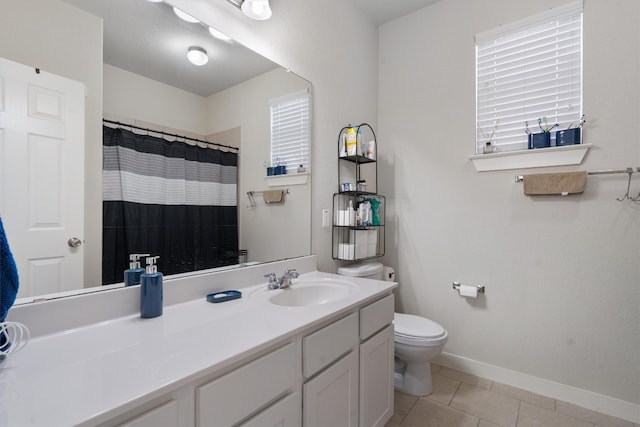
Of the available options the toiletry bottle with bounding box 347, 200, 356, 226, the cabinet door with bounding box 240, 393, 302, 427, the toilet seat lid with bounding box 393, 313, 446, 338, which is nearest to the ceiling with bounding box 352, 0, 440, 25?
the toiletry bottle with bounding box 347, 200, 356, 226

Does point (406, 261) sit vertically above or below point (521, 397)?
above

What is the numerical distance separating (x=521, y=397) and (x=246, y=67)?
2.61 m

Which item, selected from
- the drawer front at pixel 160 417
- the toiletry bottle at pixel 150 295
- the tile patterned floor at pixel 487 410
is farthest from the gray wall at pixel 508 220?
the drawer front at pixel 160 417

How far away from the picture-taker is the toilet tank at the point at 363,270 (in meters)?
2.14

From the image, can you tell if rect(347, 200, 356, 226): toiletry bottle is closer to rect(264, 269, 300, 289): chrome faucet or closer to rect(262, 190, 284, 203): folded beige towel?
rect(262, 190, 284, 203): folded beige towel

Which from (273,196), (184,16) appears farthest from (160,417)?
(184,16)

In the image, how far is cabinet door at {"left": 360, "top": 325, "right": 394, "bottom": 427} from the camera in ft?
4.53

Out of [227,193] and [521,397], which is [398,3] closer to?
[227,193]

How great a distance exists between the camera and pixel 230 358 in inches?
30.1

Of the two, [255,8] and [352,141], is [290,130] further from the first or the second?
[255,8]

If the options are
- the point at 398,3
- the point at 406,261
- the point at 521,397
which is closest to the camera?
the point at 521,397

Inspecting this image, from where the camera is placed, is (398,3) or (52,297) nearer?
(52,297)

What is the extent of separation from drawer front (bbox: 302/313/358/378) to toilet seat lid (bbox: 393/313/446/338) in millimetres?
722

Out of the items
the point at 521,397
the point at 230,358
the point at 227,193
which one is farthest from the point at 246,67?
the point at 521,397
